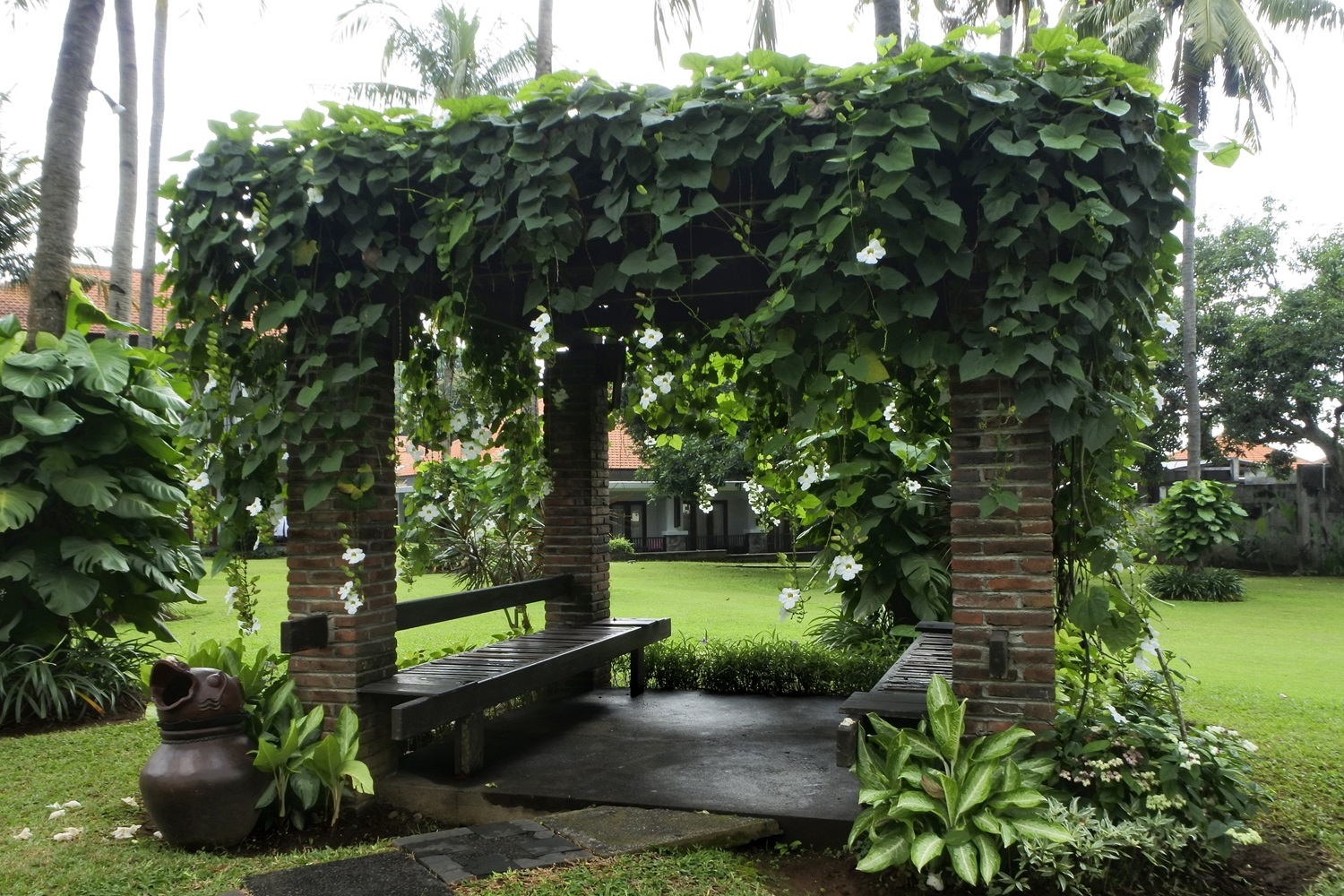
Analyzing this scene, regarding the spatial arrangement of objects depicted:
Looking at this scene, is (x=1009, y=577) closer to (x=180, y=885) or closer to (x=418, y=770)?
(x=418, y=770)

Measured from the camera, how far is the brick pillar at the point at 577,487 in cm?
693

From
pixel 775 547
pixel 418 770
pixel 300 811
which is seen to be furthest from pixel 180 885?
pixel 775 547

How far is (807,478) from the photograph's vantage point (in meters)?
4.29

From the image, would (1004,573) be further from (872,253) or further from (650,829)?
(650,829)

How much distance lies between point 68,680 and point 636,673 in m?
4.04

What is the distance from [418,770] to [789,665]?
9.88 ft

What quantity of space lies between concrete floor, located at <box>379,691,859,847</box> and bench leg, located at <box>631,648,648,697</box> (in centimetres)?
49

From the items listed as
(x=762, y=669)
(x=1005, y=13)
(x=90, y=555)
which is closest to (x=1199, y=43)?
(x=1005, y=13)

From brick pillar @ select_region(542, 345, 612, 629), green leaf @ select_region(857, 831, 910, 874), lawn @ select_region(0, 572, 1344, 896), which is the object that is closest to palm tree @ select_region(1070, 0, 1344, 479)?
lawn @ select_region(0, 572, 1344, 896)

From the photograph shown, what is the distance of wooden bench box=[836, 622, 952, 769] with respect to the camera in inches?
157

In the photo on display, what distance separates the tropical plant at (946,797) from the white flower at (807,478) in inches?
37.4

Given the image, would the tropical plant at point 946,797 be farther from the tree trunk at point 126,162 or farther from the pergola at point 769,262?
the tree trunk at point 126,162

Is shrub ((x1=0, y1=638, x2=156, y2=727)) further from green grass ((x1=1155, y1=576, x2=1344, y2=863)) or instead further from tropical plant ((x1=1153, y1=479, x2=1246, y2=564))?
tropical plant ((x1=1153, y1=479, x2=1246, y2=564))

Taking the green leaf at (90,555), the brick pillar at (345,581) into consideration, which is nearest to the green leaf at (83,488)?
the green leaf at (90,555)
